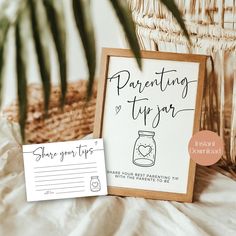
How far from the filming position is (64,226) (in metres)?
0.89

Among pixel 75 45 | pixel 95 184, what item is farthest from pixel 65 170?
pixel 75 45

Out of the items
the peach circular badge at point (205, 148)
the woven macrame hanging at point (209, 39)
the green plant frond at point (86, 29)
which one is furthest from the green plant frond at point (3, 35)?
the peach circular badge at point (205, 148)

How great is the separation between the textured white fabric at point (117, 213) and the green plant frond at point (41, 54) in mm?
187

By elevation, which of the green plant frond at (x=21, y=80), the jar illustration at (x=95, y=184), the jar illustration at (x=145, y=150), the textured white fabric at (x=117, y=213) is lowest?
the textured white fabric at (x=117, y=213)

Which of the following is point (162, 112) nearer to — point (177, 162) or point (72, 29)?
point (177, 162)

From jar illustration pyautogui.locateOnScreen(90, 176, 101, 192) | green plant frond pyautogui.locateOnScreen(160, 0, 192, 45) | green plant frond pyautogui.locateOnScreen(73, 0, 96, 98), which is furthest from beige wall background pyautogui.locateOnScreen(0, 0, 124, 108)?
jar illustration pyautogui.locateOnScreen(90, 176, 101, 192)

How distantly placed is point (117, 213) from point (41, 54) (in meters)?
0.40

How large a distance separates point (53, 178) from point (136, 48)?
1.15 ft

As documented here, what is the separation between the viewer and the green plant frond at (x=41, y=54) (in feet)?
3.33

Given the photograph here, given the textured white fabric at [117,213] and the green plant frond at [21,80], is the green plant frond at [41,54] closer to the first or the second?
the green plant frond at [21,80]

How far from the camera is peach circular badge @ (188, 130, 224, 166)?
100 cm

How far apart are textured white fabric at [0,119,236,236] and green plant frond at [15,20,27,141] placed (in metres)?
0.10

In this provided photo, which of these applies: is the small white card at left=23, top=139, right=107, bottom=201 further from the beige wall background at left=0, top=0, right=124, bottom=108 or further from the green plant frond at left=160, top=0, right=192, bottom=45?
the green plant frond at left=160, top=0, right=192, bottom=45

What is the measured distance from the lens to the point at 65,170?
1.01 metres
